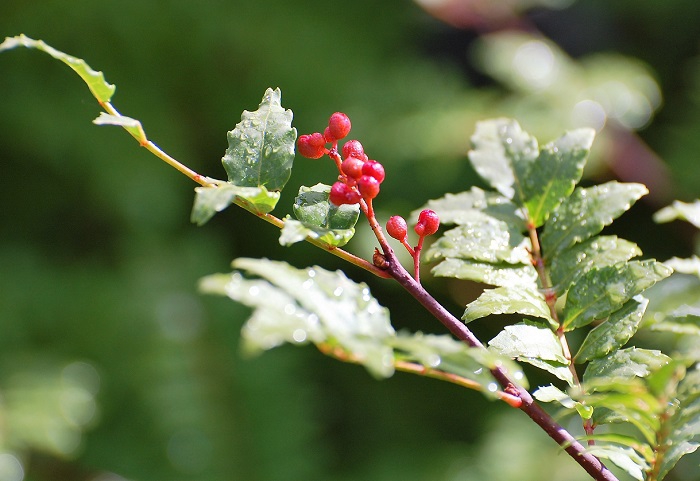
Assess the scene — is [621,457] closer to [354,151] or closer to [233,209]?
[354,151]

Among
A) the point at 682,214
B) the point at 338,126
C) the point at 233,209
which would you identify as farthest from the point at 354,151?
the point at 233,209

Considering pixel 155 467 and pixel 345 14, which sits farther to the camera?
pixel 345 14

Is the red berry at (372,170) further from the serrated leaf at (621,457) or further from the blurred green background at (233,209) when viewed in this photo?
the blurred green background at (233,209)

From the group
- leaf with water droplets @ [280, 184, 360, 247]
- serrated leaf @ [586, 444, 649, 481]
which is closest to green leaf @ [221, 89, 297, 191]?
leaf with water droplets @ [280, 184, 360, 247]

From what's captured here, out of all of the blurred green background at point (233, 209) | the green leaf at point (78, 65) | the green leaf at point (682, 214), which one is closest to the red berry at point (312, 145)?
the green leaf at point (78, 65)

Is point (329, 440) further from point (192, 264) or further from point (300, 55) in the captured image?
point (300, 55)

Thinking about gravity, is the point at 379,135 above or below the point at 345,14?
below

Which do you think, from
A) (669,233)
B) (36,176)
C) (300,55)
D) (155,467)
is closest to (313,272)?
(155,467)
